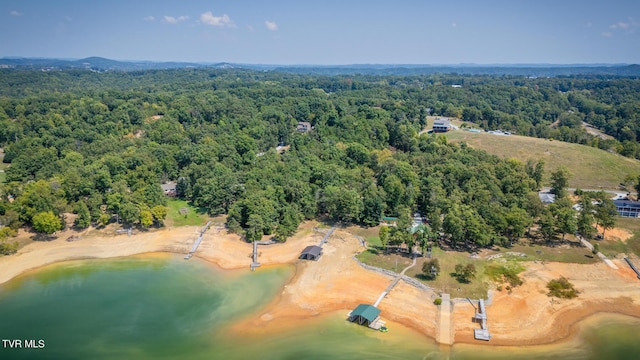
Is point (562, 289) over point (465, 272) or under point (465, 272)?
under

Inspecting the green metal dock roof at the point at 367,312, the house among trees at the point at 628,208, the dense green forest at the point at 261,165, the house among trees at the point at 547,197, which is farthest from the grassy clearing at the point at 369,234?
the house among trees at the point at 628,208

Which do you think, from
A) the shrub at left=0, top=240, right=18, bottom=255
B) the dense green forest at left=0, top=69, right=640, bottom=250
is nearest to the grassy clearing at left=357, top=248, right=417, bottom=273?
the dense green forest at left=0, top=69, right=640, bottom=250

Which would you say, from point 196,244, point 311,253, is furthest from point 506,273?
point 196,244

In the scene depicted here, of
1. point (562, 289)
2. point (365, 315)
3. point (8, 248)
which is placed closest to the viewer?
point (365, 315)

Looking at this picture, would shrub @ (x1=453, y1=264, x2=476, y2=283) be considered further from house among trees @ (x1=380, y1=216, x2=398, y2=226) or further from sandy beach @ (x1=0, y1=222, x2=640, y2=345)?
house among trees @ (x1=380, y1=216, x2=398, y2=226)

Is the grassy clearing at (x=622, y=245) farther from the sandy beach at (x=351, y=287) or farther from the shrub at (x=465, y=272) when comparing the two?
the shrub at (x=465, y=272)

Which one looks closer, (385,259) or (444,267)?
(444,267)

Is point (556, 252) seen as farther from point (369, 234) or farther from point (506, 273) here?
point (369, 234)

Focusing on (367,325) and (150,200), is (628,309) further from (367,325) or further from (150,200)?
(150,200)
